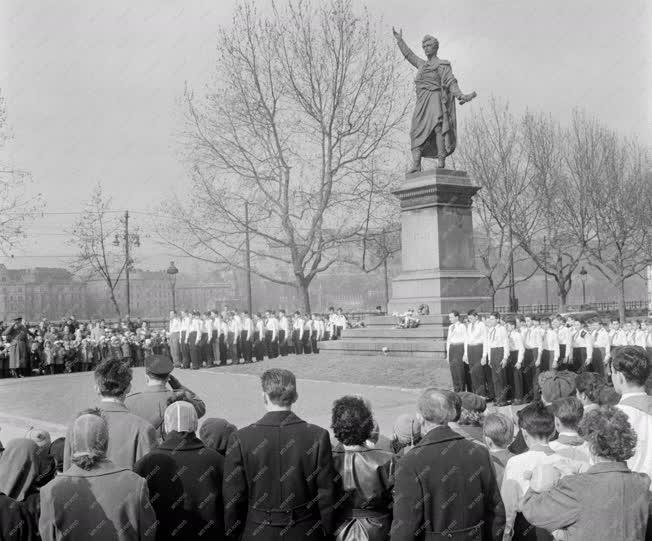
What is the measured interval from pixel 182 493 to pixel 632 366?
291cm

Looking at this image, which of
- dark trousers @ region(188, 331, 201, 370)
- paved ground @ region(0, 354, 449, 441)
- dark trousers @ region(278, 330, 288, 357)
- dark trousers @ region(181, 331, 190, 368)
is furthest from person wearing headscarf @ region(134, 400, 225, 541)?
dark trousers @ region(278, 330, 288, 357)

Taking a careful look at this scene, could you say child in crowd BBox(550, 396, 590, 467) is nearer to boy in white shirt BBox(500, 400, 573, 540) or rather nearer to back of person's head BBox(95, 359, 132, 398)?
boy in white shirt BBox(500, 400, 573, 540)

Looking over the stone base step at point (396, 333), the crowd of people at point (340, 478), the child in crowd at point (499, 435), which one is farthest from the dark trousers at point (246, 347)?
the child in crowd at point (499, 435)

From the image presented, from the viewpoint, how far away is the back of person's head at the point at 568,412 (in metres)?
4.76

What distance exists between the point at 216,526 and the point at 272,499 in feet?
1.50

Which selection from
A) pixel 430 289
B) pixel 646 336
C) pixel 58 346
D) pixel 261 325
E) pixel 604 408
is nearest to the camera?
pixel 604 408

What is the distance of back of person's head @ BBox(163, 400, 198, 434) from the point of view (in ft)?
15.0

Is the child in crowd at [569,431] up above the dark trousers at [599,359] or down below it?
above

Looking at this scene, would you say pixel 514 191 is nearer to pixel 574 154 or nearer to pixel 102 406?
pixel 574 154

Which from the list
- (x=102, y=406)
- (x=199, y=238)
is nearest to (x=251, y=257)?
(x=199, y=238)

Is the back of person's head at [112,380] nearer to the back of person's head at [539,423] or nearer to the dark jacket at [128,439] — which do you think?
the dark jacket at [128,439]

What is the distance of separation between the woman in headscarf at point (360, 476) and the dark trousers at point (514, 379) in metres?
11.2

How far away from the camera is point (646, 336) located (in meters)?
17.0

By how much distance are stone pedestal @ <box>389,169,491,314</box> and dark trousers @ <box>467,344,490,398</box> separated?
5.73m
